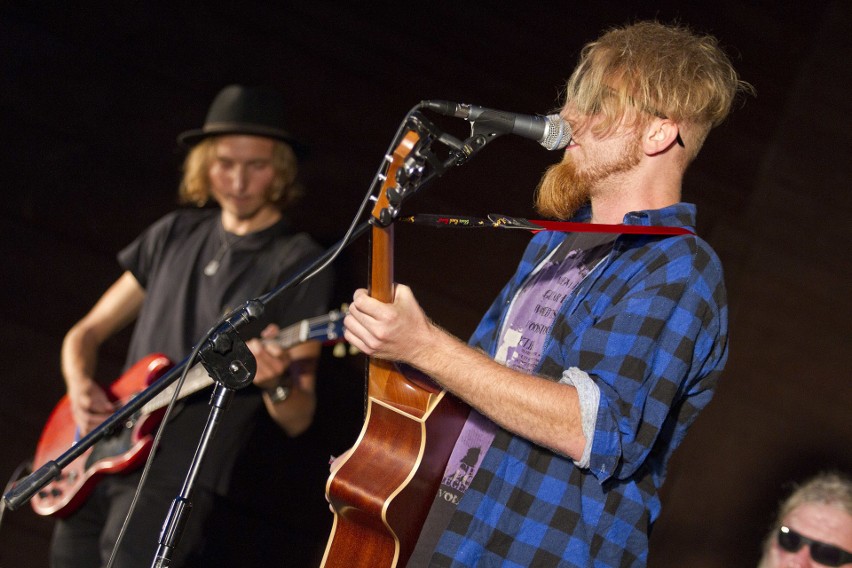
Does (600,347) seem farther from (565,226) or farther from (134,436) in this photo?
(134,436)

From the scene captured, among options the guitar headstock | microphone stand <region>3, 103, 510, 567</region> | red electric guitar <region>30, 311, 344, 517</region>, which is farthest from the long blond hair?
the guitar headstock

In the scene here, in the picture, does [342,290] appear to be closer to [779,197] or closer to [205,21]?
[205,21]

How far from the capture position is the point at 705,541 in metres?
3.57

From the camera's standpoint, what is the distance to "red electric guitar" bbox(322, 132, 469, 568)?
1709 millimetres

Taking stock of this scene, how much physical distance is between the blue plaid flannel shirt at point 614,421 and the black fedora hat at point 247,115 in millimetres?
1784

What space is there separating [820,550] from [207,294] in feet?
6.99

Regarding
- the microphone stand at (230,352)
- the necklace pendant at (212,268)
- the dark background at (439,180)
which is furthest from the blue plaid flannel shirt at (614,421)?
the dark background at (439,180)

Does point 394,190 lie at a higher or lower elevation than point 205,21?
lower

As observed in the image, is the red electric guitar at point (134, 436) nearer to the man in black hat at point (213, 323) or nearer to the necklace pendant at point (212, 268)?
the man in black hat at point (213, 323)

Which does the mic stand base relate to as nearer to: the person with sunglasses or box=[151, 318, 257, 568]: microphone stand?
box=[151, 318, 257, 568]: microphone stand

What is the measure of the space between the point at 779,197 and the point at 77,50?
9.44ft

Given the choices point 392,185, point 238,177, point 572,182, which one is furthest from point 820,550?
point 238,177

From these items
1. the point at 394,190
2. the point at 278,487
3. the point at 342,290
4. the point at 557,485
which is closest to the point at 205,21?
the point at 342,290

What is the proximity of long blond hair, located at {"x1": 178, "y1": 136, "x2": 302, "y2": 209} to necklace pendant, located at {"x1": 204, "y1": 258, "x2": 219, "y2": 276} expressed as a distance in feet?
1.04
